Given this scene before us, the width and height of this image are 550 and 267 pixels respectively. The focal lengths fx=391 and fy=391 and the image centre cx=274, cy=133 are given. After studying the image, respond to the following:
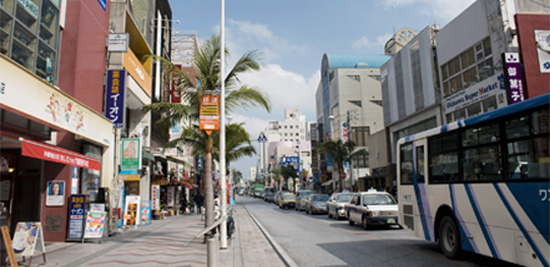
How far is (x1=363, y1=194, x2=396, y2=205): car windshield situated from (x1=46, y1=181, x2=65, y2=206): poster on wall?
11558 millimetres

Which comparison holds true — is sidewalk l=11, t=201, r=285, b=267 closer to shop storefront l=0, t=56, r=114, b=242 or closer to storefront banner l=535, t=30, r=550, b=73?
shop storefront l=0, t=56, r=114, b=242

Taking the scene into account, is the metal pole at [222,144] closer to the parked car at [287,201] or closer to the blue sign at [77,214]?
the blue sign at [77,214]

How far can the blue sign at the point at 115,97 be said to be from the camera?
16.3 m

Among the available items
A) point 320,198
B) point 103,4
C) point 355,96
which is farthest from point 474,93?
point 355,96

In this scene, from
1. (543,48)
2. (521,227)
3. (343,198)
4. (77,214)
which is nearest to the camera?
(521,227)

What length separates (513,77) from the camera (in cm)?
2059

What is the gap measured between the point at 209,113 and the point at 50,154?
4523mm

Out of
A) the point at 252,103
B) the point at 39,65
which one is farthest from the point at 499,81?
the point at 39,65

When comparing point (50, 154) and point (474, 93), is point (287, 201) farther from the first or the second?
point (50, 154)

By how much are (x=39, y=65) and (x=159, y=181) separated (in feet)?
50.0

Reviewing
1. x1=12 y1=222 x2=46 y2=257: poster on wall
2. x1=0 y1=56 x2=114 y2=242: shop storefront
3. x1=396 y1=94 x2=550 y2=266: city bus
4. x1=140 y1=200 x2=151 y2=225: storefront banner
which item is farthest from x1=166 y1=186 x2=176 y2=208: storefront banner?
x1=396 y1=94 x2=550 y2=266: city bus

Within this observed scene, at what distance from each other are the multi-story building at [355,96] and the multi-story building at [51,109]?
52.8 meters

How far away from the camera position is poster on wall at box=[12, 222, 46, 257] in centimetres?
819

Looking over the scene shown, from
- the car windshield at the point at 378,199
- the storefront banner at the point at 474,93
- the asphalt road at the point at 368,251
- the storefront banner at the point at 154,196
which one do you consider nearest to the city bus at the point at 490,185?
the asphalt road at the point at 368,251
